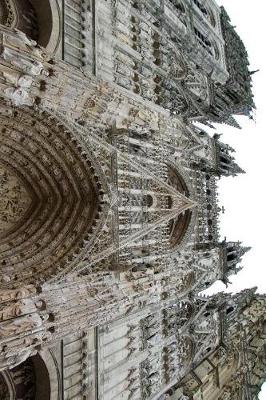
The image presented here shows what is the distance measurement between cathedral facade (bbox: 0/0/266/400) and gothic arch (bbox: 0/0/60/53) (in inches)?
1.5

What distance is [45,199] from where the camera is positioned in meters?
14.6

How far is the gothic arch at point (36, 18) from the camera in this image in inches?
534

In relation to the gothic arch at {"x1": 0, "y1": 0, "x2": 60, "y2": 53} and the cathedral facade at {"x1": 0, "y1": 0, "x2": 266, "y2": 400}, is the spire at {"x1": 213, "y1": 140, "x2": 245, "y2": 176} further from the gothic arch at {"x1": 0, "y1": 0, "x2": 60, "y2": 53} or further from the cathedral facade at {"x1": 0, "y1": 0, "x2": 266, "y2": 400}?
the gothic arch at {"x1": 0, "y1": 0, "x2": 60, "y2": 53}

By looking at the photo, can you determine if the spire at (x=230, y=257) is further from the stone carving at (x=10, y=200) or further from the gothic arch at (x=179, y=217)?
the stone carving at (x=10, y=200)

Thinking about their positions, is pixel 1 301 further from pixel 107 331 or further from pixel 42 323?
pixel 107 331

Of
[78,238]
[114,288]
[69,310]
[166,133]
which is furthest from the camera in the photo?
[166,133]

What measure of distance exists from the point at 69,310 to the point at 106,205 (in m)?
4.09

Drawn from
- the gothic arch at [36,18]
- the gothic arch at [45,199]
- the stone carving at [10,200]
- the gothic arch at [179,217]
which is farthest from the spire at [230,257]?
the gothic arch at [36,18]

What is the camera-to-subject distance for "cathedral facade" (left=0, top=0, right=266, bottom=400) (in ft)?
37.5

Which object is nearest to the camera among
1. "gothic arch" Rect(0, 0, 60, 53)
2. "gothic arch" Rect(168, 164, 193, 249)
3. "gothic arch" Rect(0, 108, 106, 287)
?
"gothic arch" Rect(0, 108, 106, 287)

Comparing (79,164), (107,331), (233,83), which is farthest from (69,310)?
(233,83)

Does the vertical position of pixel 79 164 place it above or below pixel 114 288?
above

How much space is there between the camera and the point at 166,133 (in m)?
18.1

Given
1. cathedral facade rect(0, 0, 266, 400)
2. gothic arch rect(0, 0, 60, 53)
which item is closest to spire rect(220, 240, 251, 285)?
cathedral facade rect(0, 0, 266, 400)
